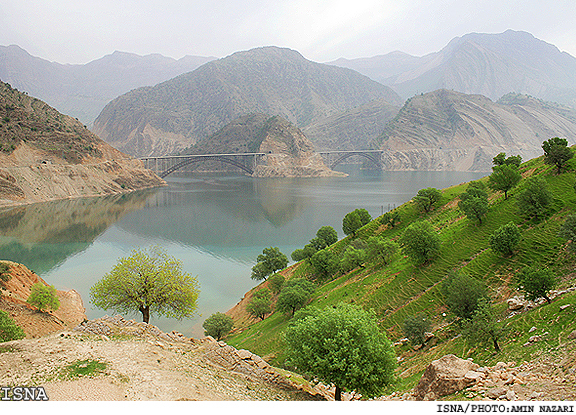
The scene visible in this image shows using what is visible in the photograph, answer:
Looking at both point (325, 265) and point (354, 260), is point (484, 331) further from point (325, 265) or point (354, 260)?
point (325, 265)

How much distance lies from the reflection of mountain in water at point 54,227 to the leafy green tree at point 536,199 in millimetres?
40067

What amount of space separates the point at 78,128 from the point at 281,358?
102 metres

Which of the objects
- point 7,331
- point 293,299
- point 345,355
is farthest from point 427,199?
point 7,331

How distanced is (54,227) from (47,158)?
1326 inches

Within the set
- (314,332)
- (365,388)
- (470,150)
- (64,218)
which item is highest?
(470,150)

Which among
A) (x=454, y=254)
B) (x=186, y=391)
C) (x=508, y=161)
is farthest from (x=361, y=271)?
(x=508, y=161)

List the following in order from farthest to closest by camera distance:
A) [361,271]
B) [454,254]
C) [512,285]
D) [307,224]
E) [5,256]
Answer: [307,224], [5,256], [361,271], [454,254], [512,285]

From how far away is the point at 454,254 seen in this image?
19.7 meters

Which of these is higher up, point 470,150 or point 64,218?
point 470,150

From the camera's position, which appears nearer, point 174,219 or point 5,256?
point 5,256

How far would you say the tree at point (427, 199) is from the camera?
32.0m

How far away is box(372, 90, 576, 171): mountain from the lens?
510 feet

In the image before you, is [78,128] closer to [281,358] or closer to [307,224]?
[307,224]

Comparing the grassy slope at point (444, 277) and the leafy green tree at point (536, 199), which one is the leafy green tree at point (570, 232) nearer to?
the grassy slope at point (444, 277)
